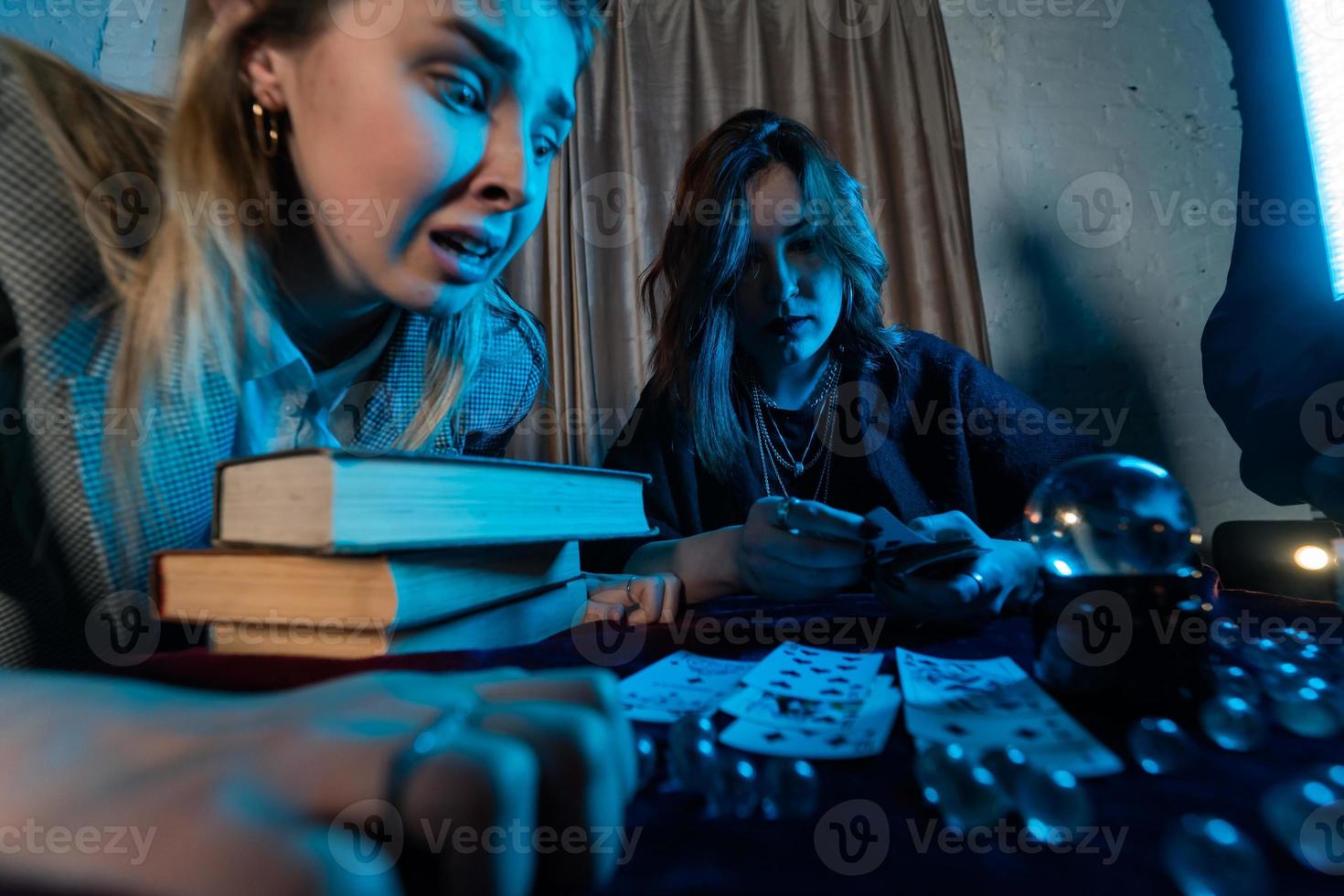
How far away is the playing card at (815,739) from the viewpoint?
0.31 meters

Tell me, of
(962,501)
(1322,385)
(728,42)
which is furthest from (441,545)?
(728,42)

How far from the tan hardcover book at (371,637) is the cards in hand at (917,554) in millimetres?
332

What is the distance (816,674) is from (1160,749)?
0.19 m

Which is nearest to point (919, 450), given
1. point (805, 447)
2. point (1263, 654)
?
point (805, 447)

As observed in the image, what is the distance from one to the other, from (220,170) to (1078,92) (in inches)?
81.3

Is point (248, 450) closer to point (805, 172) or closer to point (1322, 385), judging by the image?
point (805, 172)

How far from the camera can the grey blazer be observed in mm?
527

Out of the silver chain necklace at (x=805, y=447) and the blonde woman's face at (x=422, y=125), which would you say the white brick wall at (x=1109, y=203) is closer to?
the silver chain necklace at (x=805, y=447)

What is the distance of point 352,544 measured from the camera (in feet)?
1.27

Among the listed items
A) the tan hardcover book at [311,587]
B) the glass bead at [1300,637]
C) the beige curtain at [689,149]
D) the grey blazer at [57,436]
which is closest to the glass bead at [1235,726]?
the glass bead at [1300,637]

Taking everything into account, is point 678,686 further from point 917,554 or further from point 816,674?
point 917,554

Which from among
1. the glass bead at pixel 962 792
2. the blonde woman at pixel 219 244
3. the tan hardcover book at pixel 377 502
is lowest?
the glass bead at pixel 962 792

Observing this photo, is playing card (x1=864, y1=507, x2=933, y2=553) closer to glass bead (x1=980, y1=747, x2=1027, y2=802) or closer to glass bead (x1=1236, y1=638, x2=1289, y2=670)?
glass bead (x1=1236, y1=638, x2=1289, y2=670)

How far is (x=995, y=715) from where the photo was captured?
0.35 meters
